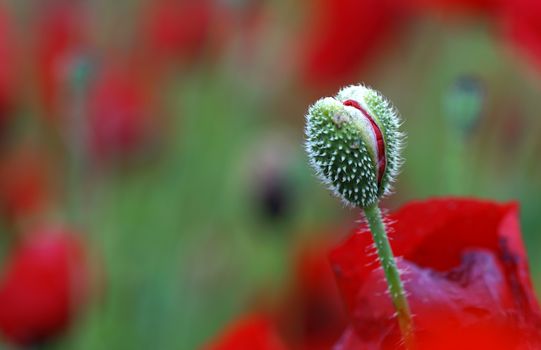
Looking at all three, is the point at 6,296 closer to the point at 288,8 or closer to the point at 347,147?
the point at 347,147

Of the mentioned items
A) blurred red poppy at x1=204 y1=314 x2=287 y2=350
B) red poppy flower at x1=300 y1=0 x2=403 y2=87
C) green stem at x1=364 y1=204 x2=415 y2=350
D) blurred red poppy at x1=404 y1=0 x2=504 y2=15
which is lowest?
A: blurred red poppy at x1=204 y1=314 x2=287 y2=350

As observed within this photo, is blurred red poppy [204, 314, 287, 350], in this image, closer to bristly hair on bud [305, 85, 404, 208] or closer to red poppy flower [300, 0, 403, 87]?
bristly hair on bud [305, 85, 404, 208]

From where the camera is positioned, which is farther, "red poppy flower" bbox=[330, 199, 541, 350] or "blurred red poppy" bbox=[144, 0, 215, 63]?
"blurred red poppy" bbox=[144, 0, 215, 63]

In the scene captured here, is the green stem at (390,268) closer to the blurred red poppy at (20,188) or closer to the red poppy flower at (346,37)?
the red poppy flower at (346,37)

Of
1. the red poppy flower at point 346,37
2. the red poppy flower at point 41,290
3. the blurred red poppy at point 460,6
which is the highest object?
the blurred red poppy at point 460,6

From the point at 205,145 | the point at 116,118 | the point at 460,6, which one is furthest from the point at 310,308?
the point at 205,145

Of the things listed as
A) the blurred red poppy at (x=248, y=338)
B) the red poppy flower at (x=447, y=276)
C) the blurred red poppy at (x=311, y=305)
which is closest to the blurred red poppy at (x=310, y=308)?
the blurred red poppy at (x=311, y=305)

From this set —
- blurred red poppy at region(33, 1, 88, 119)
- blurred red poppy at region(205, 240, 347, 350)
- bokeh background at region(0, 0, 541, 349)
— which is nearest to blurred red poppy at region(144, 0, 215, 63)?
bokeh background at region(0, 0, 541, 349)

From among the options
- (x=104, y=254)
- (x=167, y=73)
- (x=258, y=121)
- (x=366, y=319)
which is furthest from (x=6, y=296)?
(x=167, y=73)
